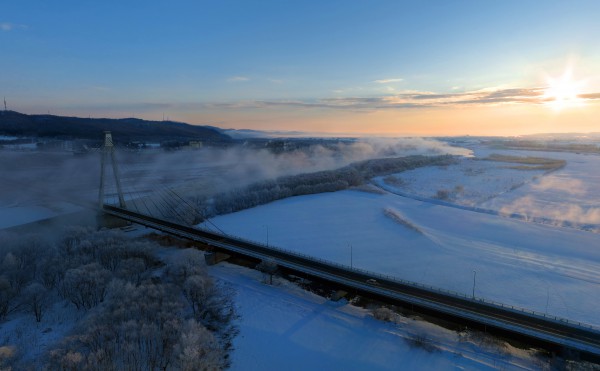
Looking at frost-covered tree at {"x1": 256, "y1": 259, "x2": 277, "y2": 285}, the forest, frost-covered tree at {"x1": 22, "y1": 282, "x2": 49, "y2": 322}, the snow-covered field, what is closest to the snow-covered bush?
the snow-covered field

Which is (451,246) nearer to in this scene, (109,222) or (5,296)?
(5,296)

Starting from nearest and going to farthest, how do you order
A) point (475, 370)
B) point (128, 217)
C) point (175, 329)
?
point (475, 370), point (175, 329), point (128, 217)

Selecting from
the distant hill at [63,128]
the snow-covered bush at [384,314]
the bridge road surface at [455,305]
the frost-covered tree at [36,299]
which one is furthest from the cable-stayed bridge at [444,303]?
the distant hill at [63,128]

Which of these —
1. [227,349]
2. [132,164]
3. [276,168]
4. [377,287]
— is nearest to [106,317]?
[227,349]

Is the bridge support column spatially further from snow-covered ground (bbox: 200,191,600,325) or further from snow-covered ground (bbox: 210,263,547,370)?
snow-covered ground (bbox: 210,263,547,370)

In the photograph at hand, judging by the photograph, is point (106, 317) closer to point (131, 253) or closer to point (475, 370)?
point (131, 253)

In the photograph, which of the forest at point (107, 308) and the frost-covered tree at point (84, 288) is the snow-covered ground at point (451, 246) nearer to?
the forest at point (107, 308)
